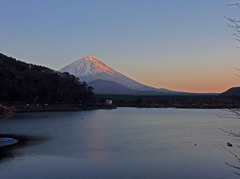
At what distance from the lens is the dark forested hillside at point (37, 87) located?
5347 cm

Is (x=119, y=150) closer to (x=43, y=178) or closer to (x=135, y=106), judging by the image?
(x=43, y=178)

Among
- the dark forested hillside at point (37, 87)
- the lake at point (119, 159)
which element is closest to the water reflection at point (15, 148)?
the lake at point (119, 159)

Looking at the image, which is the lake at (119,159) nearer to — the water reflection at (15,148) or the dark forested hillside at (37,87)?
the water reflection at (15,148)

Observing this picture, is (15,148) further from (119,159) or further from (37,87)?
(37,87)

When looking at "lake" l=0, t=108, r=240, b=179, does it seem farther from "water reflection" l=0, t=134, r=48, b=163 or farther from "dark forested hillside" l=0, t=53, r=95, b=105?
"dark forested hillside" l=0, t=53, r=95, b=105

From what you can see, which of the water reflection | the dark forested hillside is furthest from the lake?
the dark forested hillside

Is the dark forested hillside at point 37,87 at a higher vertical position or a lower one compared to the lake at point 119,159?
higher

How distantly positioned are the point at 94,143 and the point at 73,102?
3984cm

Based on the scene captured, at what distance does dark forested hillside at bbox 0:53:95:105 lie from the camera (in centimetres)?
5347

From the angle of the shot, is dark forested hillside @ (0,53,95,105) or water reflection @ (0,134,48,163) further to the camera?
dark forested hillside @ (0,53,95,105)

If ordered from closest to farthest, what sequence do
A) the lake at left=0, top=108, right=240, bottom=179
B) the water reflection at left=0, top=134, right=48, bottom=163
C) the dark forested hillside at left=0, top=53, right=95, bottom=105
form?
the lake at left=0, top=108, right=240, bottom=179, the water reflection at left=0, top=134, right=48, bottom=163, the dark forested hillside at left=0, top=53, right=95, bottom=105

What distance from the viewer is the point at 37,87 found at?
56656 millimetres

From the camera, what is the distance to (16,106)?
51000 millimetres

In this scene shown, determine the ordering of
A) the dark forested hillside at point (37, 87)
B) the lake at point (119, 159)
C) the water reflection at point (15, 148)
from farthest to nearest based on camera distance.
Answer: the dark forested hillside at point (37, 87)
the water reflection at point (15, 148)
the lake at point (119, 159)
